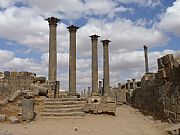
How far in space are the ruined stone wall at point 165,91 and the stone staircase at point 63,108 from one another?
3768mm

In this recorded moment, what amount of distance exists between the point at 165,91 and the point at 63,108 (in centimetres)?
587

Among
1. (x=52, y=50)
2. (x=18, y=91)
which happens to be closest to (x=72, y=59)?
(x=52, y=50)

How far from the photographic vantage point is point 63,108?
16.6m

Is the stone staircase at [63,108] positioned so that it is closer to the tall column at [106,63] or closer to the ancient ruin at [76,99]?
the ancient ruin at [76,99]

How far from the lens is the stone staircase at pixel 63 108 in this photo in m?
15.8

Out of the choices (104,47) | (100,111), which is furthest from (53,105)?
(104,47)

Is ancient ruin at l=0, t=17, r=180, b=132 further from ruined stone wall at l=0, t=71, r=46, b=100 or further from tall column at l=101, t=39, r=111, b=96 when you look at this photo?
tall column at l=101, t=39, r=111, b=96

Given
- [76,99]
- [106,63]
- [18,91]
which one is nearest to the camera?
[18,91]

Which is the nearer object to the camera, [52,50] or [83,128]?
[83,128]

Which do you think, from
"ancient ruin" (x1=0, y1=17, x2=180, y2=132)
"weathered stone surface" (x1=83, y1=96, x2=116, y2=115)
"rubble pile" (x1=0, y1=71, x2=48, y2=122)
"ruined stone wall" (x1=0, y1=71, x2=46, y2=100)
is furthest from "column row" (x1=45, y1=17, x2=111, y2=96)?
"weathered stone surface" (x1=83, y1=96, x2=116, y2=115)

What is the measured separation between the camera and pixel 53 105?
55.8 ft

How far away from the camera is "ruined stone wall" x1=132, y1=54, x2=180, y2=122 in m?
12.3

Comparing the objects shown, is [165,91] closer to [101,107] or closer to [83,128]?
[83,128]

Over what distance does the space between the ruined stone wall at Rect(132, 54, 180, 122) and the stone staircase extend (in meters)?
Answer: 3.77
